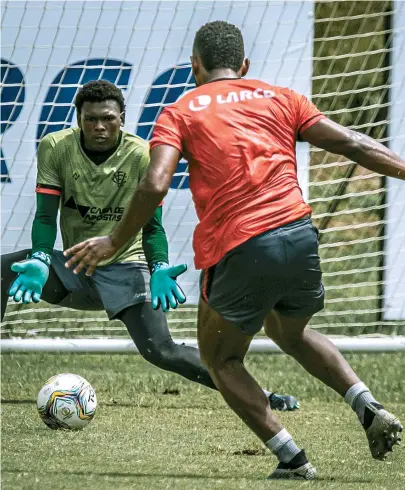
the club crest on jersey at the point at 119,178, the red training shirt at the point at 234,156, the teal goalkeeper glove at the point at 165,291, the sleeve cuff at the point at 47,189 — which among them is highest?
the red training shirt at the point at 234,156

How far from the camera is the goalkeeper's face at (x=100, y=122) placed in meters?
6.65

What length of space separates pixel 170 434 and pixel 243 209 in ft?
5.81

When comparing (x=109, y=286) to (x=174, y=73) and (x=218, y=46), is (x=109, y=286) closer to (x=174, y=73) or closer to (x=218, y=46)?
(x=218, y=46)

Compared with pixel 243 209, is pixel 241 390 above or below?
below

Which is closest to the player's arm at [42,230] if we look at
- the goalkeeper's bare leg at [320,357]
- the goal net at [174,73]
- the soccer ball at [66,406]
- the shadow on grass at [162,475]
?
the soccer ball at [66,406]

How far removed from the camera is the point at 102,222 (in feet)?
22.2

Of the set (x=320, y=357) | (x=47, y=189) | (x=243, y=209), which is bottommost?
(x=320, y=357)

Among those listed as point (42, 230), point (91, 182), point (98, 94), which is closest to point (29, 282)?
point (42, 230)

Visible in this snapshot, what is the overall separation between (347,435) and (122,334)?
3.32 metres

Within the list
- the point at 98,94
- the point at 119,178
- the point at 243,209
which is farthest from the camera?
the point at 119,178

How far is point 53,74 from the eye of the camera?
8.54 m

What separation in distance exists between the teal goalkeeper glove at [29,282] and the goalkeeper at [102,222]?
1.01 feet

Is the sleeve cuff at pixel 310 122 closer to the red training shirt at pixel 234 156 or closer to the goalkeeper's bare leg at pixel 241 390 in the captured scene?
the red training shirt at pixel 234 156

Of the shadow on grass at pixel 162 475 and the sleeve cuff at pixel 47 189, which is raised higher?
the sleeve cuff at pixel 47 189
